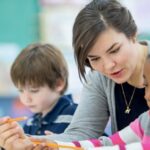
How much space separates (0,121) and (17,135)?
50 millimetres

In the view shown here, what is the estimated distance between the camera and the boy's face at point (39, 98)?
5.04 ft

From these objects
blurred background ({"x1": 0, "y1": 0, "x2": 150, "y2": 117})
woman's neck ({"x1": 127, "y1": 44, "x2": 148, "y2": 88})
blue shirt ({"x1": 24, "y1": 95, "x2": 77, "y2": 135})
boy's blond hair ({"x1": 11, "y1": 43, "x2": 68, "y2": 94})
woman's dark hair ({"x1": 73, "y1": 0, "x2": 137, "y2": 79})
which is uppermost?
woman's dark hair ({"x1": 73, "y1": 0, "x2": 137, "y2": 79})

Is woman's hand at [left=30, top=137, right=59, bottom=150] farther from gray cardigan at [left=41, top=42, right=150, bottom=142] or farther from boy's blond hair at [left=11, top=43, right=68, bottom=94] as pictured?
boy's blond hair at [left=11, top=43, right=68, bottom=94]

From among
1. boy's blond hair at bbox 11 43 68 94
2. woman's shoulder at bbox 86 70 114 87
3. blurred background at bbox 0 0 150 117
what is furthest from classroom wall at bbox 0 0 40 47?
woman's shoulder at bbox 86 70 114 87

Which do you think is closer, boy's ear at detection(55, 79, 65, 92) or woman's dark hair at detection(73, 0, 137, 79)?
woman's dark hair at detection(73, 0, 137, 79)

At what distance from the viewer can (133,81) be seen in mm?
1277

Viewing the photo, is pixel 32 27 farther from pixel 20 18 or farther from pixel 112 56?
pixel 112 56

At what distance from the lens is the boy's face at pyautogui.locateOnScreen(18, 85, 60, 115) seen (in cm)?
154

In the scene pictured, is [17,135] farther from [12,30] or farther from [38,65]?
[12,30]

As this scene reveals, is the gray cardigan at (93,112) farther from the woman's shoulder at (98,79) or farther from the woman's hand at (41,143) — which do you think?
the woman's hand at (41,143)

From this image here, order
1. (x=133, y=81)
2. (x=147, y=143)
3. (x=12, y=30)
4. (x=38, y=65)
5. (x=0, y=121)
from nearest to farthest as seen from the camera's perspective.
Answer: (x=147, y=143)
(x=0, y=121)
(x=133, y=81)
(x=38, y=65)
(x=12, y=30)

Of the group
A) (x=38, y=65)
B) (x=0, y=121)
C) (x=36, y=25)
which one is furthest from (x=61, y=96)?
(x=36, y=25)

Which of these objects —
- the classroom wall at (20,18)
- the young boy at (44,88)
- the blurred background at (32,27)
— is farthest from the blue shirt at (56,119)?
the classroom wall at (20,18)

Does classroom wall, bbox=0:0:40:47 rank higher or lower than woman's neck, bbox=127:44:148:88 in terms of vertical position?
lower
